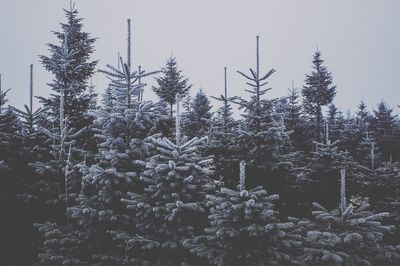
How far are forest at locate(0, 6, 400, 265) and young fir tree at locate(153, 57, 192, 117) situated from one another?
14.4 metres

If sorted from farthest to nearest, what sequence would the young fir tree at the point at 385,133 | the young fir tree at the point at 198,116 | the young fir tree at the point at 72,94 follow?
the young fir tree at the point at 385,133 < the young fir tree at the point at 198,116 < the young fir tree at the point at 72,94

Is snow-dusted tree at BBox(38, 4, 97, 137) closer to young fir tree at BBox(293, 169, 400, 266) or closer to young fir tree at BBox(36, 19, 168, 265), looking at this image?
young fir tree at BBox(36, 19, 168, 265)

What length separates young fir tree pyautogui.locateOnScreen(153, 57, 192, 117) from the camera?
29.4 meters

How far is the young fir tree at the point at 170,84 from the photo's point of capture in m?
29.4

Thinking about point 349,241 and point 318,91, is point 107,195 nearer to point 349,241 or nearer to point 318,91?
point 349,241

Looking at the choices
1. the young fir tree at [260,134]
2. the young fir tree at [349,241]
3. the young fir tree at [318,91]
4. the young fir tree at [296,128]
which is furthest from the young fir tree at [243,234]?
the young fir tree at [318,91]

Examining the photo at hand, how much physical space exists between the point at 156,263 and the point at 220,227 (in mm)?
2042

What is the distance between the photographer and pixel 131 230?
365 inches

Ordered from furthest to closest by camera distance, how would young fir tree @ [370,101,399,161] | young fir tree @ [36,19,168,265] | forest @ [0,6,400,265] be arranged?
young fir tree @ [370,101,399,161], young fir tree @ [36,19,168,265], forest @ [0,6,400,265]

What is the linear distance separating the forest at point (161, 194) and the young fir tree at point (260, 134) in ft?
0.14

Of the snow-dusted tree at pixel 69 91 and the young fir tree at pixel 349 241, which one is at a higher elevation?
the snow-dusted tree at pixel 69 91

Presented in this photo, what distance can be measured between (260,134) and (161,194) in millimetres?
4297

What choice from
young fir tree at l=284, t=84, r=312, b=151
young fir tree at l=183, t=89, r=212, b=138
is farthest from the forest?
young fir tree at l=183, t=89, r=212, b=138

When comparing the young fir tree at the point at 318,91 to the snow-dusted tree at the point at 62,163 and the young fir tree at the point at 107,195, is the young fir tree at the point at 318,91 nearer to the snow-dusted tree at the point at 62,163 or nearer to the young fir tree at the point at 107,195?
the young fir tree at the point at 107,195
